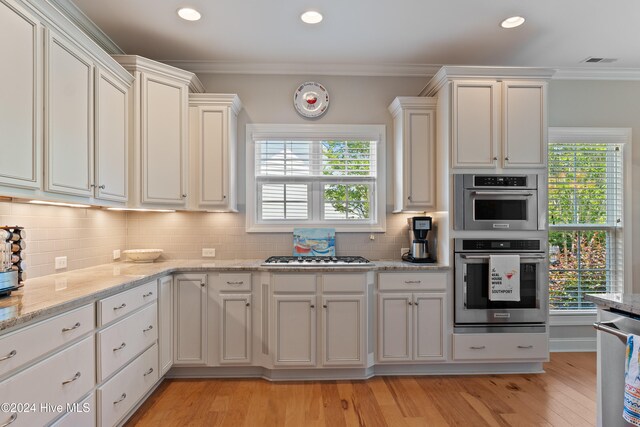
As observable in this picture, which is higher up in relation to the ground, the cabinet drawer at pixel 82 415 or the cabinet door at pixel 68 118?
the cabinet door at pixel 68 118

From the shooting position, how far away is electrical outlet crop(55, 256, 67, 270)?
8.01ft

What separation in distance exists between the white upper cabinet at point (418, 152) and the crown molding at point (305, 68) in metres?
0.47

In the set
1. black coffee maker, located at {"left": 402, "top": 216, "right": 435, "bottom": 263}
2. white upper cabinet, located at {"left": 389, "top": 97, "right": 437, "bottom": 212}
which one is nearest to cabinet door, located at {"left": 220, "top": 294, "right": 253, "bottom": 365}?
black coffee maker, located at {"left": 402, "top": 216, "right": 435, "bottom": 263}

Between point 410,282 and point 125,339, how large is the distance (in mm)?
2136

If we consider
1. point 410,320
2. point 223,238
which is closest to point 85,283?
point 223,238

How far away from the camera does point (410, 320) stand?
292 centimetres

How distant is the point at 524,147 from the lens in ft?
9.70

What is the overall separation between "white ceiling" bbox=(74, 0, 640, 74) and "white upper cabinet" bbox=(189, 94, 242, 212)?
0.51 meters

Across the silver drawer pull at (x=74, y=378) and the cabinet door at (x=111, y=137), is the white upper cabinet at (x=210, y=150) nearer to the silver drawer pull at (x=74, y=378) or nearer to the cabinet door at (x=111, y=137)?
the cabinet door at (x=111, y=137)

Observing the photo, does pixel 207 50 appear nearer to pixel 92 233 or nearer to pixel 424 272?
pixel 92 233

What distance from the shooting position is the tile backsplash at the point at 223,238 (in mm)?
3389

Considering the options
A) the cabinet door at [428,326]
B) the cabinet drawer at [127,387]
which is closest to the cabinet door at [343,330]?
the cabinet door at [428,326]

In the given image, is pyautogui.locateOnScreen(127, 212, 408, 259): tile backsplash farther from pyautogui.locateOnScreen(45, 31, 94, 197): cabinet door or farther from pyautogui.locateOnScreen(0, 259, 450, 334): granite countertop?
pyautogui.locateOnScreen(45, 31, 94, 197): cabinet door

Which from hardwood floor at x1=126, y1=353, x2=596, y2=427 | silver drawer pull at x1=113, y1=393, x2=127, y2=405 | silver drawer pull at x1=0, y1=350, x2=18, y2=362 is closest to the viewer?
silver drawer pull at x1=0, y1=350, x2=18, y2=362
